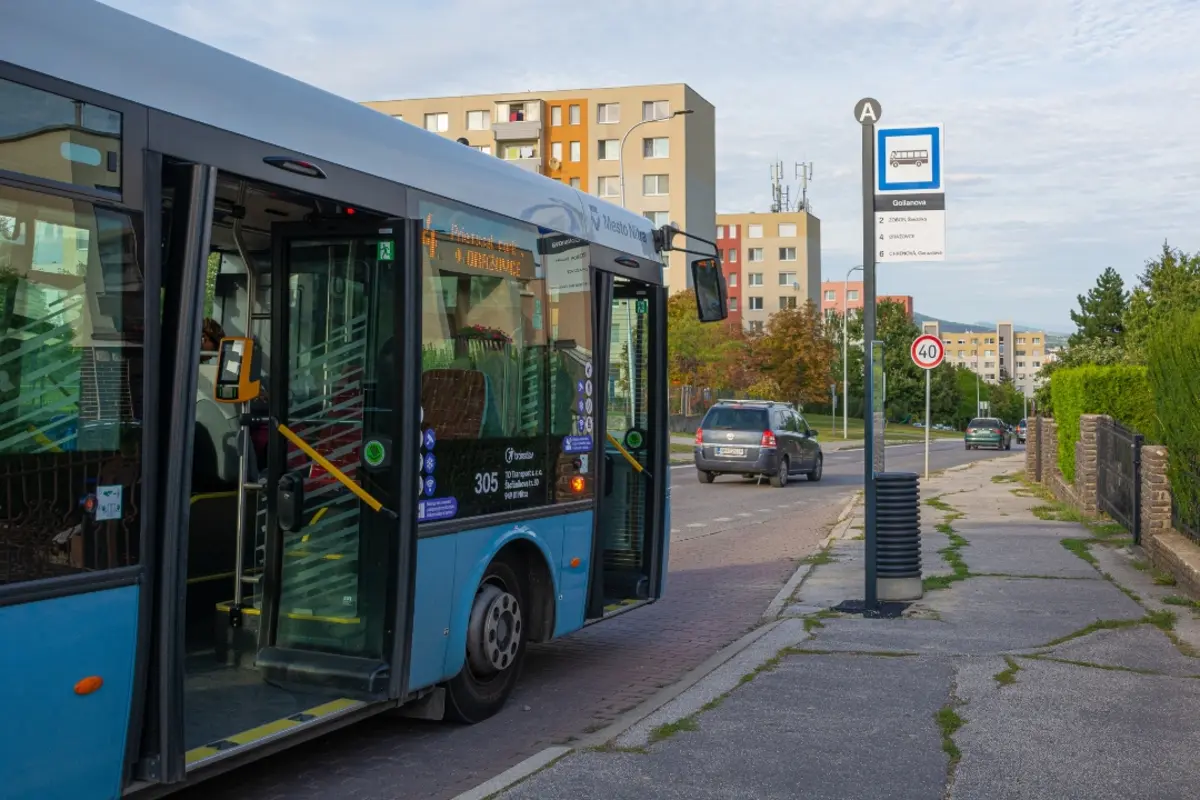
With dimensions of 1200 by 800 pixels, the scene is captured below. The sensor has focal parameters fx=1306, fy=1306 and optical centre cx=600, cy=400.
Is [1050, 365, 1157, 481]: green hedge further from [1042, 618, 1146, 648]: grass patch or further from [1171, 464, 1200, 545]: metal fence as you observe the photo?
[1042, 618, 1146, 648]: grass patch

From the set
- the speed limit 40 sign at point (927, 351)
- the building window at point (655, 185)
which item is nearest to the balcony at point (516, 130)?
the building window at point (655, 185)

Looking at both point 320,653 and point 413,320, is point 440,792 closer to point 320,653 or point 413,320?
point 320,653

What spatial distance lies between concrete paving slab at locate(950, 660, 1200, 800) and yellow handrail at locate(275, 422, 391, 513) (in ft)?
9.28

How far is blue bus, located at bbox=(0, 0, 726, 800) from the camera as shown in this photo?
13.4 feet

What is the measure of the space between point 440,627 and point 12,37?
3.35 meters

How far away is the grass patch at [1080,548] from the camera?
13797mm

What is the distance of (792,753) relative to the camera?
6.01m

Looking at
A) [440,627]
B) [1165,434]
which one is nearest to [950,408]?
[1165,434]

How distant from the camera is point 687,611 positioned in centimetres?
1120

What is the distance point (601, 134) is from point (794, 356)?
25594mm

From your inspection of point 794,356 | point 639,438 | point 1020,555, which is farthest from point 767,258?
point 639,438

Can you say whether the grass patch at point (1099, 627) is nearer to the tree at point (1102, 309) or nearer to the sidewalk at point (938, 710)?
the sidewalk at point (938, 710)

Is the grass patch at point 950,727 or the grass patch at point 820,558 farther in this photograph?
the grass patch at point 820,558

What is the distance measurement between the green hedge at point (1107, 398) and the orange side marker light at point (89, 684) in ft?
58.6
